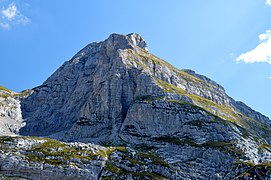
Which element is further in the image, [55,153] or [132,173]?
[55,153]

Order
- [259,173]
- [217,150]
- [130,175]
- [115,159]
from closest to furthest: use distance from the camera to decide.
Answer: [259,173], [130,175], [115,159], [217,150]

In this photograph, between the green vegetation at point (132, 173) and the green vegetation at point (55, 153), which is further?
the green vegetation at point (55, 153)

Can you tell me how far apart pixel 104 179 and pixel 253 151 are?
82567 mm

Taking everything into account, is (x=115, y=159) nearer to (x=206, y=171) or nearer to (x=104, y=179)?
(x=104, y=179)

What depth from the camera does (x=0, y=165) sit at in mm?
154625

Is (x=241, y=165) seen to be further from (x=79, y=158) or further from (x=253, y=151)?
(x=79, y=158)

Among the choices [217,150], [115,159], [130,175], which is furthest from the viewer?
[217,150]

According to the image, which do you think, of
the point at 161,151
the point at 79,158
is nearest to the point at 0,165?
the point at 79,158

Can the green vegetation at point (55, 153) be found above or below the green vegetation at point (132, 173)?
above

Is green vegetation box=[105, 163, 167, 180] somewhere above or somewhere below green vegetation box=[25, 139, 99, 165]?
below

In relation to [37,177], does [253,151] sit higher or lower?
higher

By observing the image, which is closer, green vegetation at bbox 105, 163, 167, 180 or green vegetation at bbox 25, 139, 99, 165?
green vegetation at bbox 105, 163, 167, 180

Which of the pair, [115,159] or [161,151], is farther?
[161,151]

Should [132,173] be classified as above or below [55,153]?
below
